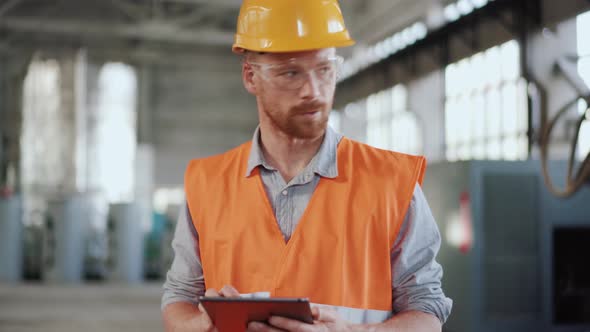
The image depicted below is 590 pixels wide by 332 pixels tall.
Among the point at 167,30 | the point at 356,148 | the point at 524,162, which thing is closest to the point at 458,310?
the point at 524,162

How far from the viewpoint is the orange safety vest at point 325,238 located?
194 cm

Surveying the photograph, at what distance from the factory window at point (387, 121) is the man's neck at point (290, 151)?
1518 centimetres

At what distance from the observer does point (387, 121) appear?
19406 millimetres

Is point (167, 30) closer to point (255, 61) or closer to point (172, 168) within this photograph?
point (172, 168)

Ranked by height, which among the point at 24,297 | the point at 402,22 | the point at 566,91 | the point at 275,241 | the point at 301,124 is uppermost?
the point at 402,22

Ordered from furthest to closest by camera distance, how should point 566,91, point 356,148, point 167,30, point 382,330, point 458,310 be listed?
point 167,30 → point 566,91 → point 458,310 → point 356,148 → point 382,330

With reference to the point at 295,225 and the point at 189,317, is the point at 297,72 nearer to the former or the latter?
the point at 295,225

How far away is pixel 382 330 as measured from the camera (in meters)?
1.86

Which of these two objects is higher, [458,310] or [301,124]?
[301,124]

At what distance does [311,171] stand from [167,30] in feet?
70.3

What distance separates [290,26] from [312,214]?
1.79 feet

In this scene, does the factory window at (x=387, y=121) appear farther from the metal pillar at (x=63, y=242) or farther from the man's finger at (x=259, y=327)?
the man's finger at (x=259, y=327)

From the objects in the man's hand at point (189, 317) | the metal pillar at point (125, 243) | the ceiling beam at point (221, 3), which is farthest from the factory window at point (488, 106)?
the man's hand at point (189, 317)

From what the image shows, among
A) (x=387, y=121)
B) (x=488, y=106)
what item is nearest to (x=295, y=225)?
(x=488, y=106)
